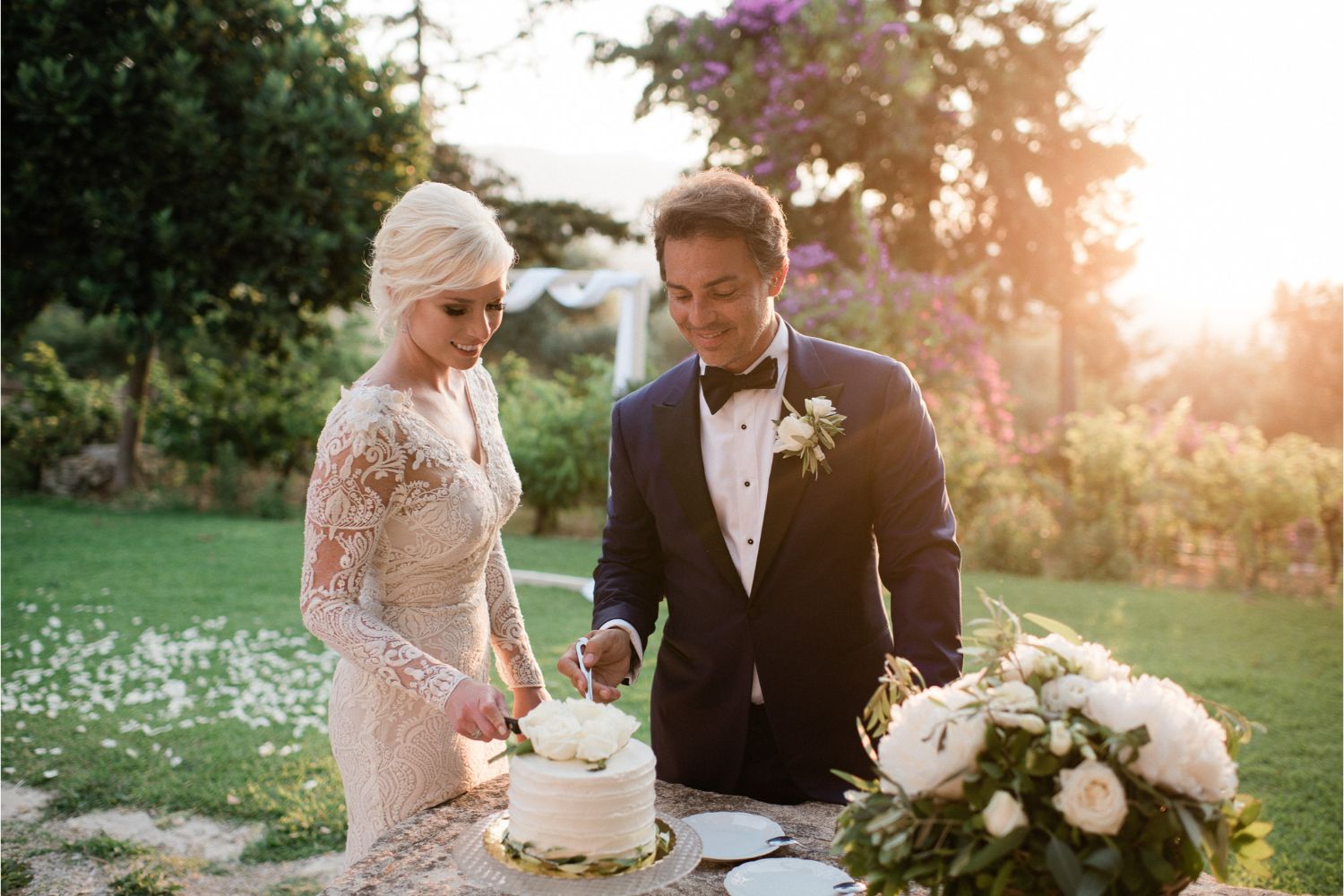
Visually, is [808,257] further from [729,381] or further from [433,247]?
[433,247]

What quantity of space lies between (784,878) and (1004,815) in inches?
26.6

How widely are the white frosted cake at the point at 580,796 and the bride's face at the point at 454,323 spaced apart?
3.85ft

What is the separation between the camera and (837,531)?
271 centimetres

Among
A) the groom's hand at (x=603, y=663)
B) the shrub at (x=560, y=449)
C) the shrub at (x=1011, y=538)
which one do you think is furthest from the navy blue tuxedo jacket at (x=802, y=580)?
the shrub at (x=560, y=449)

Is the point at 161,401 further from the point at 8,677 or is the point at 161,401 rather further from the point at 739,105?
the point at 739,105

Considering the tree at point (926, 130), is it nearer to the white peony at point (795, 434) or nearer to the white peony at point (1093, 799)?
the white peony at point (795, 434)

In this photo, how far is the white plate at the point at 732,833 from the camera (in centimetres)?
199

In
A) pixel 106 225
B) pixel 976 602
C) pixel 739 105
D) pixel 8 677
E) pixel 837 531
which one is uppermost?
pixel 739 105

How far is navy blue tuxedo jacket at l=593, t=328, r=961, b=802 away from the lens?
2.66 meters

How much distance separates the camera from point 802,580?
8.84ft

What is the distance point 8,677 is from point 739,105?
12231mm

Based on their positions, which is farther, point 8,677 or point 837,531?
point 8,677

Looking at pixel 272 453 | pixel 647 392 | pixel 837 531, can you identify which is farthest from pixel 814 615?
pixel 272 453

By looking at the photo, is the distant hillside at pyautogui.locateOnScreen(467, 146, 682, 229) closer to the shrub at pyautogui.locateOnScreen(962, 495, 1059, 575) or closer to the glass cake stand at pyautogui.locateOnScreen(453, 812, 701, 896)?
the shrub at pyautogui.locateOnScreen(962, 495, 1059, 575)
